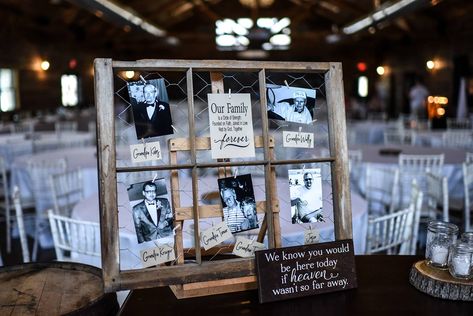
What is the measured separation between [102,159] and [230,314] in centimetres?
51

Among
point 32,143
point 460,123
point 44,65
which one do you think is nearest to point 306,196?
point 32,143

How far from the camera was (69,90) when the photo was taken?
15.0 metres

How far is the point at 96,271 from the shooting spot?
62.2 inches

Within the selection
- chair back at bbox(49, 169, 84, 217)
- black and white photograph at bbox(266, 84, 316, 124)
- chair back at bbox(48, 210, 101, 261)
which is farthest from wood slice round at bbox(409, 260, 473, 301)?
chair back at bbox(49, 169, 84, 217)

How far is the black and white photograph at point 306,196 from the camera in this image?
4.88ft

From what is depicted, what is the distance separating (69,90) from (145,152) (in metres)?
14.6

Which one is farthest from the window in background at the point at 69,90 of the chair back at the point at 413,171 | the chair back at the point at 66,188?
the chair back at the point at 413,171

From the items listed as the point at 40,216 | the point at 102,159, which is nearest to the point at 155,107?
the point at 102,159

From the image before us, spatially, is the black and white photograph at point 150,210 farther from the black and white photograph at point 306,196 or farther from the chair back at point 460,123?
the chair back at point 460,123

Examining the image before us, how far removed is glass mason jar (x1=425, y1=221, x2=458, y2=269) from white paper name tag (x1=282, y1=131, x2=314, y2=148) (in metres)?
0.44

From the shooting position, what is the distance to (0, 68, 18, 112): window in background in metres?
11.8

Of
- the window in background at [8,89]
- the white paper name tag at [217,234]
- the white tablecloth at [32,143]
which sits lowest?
the white paper name tag at [217,234]

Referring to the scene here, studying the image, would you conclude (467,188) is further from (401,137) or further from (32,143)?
(32,143)

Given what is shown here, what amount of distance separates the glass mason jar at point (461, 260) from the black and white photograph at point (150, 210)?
769mm
